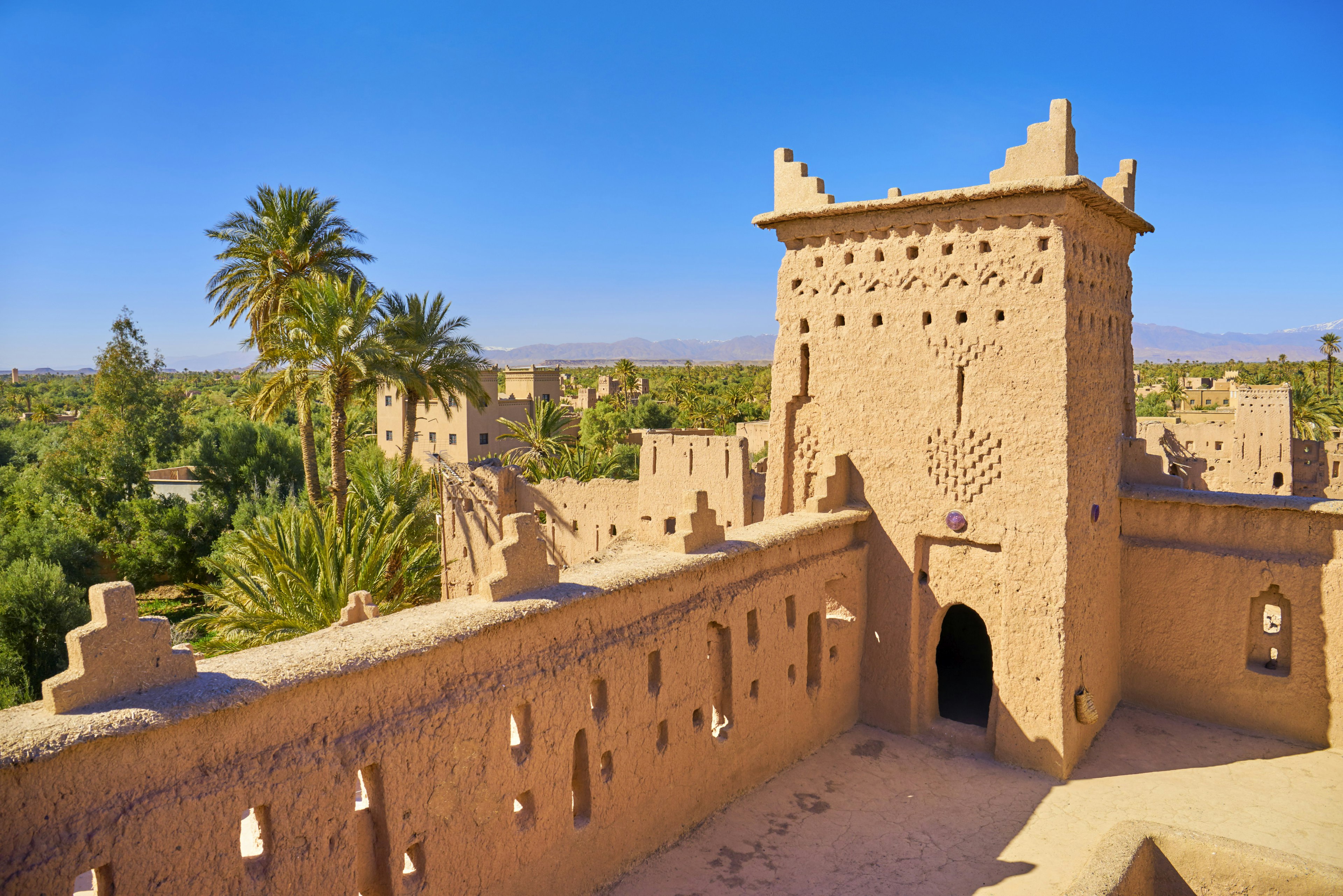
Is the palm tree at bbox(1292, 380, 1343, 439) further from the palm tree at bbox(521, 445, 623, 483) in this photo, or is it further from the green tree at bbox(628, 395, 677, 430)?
the palm tree at bbox(521, 445, 623, 483)

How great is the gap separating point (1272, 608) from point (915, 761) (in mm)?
8939

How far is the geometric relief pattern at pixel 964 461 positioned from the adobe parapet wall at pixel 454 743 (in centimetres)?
188

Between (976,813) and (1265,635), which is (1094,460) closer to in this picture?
(1265,635)

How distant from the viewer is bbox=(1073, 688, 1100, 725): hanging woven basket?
31.8ft

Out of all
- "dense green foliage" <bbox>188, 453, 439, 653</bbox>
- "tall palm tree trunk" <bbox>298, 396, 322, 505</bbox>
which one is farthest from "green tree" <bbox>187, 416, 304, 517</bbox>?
"dense green foliage" <bbox>188, 453, 439, 653</bbox>

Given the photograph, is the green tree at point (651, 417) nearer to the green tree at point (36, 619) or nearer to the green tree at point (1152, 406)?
the green tree at point (1152, 406)

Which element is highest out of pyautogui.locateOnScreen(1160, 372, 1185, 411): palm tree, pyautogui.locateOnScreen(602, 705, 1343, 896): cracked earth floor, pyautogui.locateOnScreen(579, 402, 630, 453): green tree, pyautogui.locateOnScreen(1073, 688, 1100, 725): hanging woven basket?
pyautogui.locateOnScreen(1160, 372, 1185, 411): palm tree

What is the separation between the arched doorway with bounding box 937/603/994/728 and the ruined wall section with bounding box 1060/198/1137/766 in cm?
177

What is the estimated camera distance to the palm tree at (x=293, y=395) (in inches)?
693

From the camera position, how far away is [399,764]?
5387 millimetres

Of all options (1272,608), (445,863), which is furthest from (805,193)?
(1272,608)

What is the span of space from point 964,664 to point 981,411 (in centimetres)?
507

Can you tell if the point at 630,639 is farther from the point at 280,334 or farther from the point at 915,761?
the point at 280,334

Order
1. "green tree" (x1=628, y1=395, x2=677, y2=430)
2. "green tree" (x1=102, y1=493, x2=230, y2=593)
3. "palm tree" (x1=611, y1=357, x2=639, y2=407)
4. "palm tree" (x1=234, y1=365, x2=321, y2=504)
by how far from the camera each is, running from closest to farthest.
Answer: "palm tree" (x1=234, y1=365, x2=321, y2=504), "green tree" (x1=102, y1=493, x2=230, y2=593), "green tree" (x1=628, y1=395, x2=677, y2=430), "palm tree" (x1=611, y1=357, x2=639, y2=407)
